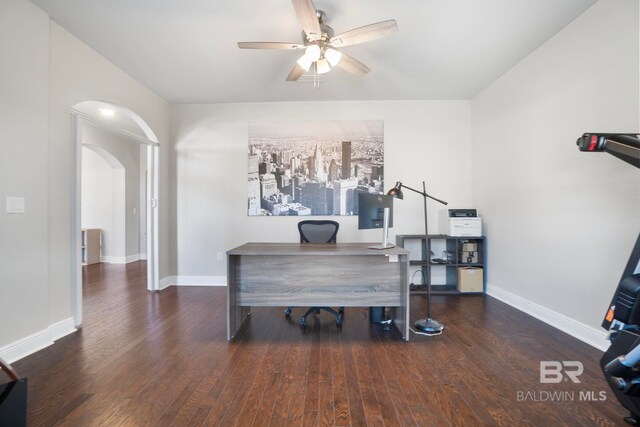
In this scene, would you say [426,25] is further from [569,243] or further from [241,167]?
[241,167]

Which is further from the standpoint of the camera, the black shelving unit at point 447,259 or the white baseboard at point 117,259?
the white baseboard at point 117,259

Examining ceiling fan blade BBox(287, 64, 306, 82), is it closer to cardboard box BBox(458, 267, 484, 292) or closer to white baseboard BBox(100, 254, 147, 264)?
cardboard box BBox(458, 267, 484, 292)

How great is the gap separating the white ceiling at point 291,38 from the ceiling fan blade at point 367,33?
335 mm

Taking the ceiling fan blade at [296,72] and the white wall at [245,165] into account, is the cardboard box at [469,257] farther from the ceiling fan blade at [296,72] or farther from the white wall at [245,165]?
the ceiling fan blade at [296,72]

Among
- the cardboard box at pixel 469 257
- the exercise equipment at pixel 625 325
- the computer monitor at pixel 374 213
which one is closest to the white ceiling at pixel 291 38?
the exercise equipment at pixel 625 325

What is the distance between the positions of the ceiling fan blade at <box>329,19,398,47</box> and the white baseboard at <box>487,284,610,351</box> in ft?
9.59

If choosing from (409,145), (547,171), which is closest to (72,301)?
(409,145)

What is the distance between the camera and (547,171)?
2770mm

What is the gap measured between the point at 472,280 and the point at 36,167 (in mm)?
4900

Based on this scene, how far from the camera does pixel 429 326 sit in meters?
2.64

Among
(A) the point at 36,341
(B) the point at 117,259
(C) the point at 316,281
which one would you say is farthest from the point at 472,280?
(B) the point at 117,259

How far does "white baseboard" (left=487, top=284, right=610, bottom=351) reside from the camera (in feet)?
7.36

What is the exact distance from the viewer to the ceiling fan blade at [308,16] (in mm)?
1808

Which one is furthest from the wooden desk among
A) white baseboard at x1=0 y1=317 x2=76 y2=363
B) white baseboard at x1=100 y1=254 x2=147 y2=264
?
white baseboard at x1=100 y1=254 x2=147 y2=264
